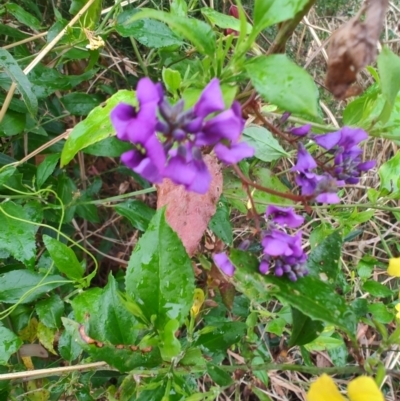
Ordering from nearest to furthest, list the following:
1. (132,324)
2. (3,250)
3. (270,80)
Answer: (270,80) → (132,324) → (3,250)

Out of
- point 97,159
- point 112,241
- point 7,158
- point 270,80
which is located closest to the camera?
point 270,80

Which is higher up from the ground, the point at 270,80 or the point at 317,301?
the point at 270,80

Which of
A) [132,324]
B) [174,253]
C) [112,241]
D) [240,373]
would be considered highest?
[174,253]

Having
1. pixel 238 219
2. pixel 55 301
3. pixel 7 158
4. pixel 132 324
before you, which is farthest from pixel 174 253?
pixel 238 219

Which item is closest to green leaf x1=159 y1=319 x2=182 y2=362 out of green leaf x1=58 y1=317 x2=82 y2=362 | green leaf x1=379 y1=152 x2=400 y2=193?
green leaf x1=58 y1=317 x2=82 y2=362

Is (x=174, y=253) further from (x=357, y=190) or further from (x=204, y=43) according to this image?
(x=357, y=190)

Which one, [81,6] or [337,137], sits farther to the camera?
[81,6]

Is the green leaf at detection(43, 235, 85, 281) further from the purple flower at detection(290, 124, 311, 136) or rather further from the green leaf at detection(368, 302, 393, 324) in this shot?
the green leaf at detection(368, 302, 393, 324)
